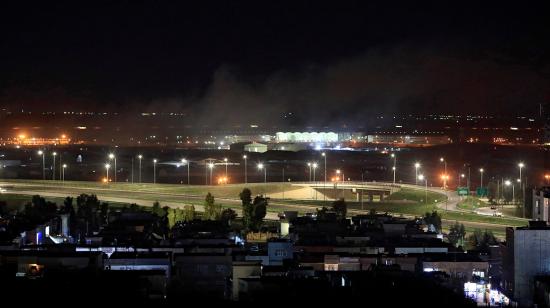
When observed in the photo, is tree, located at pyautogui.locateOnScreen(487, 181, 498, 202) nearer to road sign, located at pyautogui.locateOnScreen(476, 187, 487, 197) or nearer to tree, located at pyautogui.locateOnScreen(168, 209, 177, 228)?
road sign, located at pyautogui.locateOnScreen(476, 187, 487, 197)

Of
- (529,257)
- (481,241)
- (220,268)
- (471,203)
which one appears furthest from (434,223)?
(220,268)

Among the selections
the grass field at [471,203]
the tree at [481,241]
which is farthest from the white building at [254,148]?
the tree at [481,241]

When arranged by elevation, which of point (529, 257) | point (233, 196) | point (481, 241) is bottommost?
point (481, 241)

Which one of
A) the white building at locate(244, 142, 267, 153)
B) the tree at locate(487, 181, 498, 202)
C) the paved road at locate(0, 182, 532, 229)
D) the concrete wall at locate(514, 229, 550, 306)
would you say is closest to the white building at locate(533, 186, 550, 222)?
the paved road at locate(0, 182, 532, 229)

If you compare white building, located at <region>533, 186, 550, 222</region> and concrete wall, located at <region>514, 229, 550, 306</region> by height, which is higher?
white building, located at <region>533, 186, 550, 222</region>

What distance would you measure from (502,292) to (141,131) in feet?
130

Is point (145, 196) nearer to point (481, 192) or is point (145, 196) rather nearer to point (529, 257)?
point (481, 192)

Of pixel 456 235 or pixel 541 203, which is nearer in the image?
pixel 456 235

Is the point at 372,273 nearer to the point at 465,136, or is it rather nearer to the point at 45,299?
the point at 45,299

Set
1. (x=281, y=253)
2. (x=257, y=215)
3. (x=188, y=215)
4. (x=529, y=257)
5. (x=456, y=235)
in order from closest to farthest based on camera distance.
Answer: (x=529, y=257) → (x=281, y=253) → (x=456, y=235) → (x=257, y=215) → (x=188, y=215)

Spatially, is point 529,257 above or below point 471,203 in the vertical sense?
below

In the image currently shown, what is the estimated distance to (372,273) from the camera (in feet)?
24.3

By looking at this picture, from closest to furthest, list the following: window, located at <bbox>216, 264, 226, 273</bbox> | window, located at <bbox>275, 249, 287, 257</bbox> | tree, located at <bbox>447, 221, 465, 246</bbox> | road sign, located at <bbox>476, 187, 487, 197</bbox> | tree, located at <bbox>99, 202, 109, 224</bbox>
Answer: window, located at <bbox>216, 264, 226, 273</bbox>
window, located at <bbox>275, 249, 287, 257</bbox>
tree, located at <bbox>447, 221, 465, 246</bbox>
tree, located at <bbox>99, 202, 109, 224</bbox>
road sign, located at <bbox>476, 187, 487, 197</bbox>

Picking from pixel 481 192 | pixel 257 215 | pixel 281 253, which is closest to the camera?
pixel 281 253
